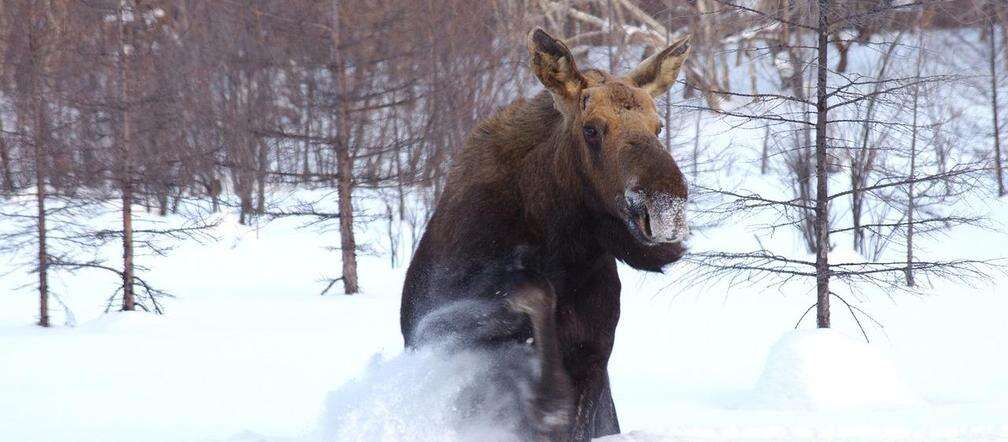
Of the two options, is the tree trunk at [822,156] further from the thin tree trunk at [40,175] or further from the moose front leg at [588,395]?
the thin tree trunk at [40,175]

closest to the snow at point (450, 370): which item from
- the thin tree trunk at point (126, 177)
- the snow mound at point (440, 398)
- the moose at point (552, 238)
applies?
the snow mound at point (440, 398)

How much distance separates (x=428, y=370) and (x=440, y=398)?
18 cm

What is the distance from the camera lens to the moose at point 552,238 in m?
4.65

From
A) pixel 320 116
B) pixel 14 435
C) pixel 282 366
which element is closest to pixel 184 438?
pixel 14 435

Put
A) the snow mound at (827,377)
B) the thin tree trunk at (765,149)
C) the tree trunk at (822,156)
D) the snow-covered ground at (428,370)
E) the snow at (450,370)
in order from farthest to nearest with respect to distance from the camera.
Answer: the thin tree trunk at (765,149) < the tree trunk at (822,156) < the snow mound at (827,377) < the snow-covered ground at (428,370) < the snow at (450,370)

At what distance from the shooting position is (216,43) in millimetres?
28422

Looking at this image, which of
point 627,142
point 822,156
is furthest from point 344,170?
point 627,142

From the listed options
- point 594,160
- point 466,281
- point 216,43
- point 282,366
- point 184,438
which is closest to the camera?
point 594,160

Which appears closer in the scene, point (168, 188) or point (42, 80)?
point (42, 80)

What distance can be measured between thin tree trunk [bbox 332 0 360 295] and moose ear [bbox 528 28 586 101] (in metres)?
15.1

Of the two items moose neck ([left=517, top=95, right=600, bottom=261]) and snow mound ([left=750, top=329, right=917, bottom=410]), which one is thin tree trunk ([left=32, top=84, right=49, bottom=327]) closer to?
snow mound ([left=750, top=329, right=917, bottom=410])

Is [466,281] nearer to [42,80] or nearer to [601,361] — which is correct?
[601,361]

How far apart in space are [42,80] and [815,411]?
11996 millimetres

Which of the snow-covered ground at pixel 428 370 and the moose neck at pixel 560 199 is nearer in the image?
the moose neck at pixel 560 199
